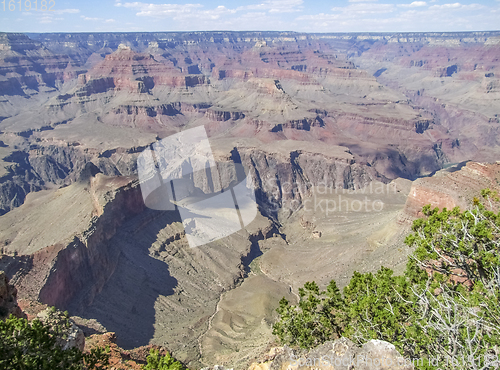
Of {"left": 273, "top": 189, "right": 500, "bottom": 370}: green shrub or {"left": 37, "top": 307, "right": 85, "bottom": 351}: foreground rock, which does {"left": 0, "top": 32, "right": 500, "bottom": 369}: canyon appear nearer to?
{"left": 273, "top": 189, "right": 500, "bottom": 370}: green shrub

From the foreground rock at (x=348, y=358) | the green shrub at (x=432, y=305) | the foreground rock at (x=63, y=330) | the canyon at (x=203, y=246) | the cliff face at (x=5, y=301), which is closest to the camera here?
the foreground rock at (x=348, y=358)

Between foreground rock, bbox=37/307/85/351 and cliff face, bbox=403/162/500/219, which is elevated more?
foreground rock, bbox=37/307/85/351

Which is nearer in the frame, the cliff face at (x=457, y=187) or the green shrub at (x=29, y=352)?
the green shrub at (x=29, y=352)

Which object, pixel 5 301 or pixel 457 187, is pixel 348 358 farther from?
pixel 457 187

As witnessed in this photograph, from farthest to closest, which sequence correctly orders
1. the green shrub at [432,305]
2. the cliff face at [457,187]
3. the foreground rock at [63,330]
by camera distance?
1. the cliff face at [457,187]
2. the foreground rock at [63,330]
3. the green shrub at [432,305]

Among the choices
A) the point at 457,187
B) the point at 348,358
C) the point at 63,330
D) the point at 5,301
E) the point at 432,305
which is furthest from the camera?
Answer: the point at 457,187

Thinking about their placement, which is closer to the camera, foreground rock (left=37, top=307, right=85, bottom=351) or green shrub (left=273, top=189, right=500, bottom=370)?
green shrub (left=273, top=189, right=500, bottom=370)

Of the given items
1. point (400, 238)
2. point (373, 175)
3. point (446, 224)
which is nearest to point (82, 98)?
point (373, 175)

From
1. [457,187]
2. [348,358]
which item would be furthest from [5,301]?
[457,187]

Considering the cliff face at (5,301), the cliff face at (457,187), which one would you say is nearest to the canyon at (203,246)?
the cliff face at (457,187)

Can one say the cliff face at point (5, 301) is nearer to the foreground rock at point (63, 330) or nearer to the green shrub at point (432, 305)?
the foreground rock at point (63, 330)

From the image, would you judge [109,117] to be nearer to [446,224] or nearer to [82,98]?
[82,98]

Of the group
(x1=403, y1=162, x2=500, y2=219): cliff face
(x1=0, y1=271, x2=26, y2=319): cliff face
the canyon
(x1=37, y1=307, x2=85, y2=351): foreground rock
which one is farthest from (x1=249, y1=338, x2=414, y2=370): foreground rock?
(x1=403, y1=162, x2=500, y2=219): cliff face

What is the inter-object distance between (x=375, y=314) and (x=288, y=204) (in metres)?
79.6
